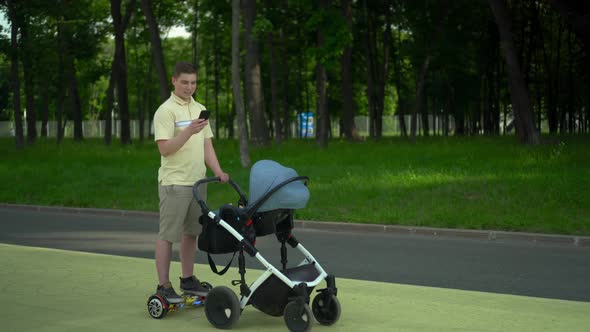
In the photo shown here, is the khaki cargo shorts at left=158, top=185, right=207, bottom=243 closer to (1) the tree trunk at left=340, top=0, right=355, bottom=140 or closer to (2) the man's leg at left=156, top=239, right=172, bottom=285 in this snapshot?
(2) the man's leg at left=156, top=239, right=172, bottom=285

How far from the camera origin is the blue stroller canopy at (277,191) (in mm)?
5988

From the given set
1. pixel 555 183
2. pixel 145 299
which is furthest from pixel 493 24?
pixel 145 299

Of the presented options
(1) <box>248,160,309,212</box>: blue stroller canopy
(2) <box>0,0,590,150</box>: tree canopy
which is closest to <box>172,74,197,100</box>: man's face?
(1) <box>248,160,309,212</box>: blue stroller canopy

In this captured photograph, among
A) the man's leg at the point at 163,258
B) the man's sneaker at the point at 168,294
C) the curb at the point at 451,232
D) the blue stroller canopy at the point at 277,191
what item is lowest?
the curb at the point at 451,232

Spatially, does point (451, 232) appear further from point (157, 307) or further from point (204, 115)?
point (204, 115)

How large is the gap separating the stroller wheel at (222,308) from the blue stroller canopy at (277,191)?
0.66 meters

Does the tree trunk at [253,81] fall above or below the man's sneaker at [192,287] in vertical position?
above

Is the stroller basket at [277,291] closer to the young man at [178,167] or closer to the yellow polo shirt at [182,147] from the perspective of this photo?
the young man at [178,167]

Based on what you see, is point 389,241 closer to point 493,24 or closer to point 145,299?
point 145,299

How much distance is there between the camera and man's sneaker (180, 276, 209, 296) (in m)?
6.80

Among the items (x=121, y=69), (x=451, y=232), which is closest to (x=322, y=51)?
(x=451, y=232)

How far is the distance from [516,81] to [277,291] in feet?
75.0

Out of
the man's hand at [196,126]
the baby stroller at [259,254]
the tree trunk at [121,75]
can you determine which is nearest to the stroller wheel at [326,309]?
the baby stroller at [259,254]

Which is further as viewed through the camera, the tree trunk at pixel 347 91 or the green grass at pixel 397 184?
the tree trunk at pixel 347 91
